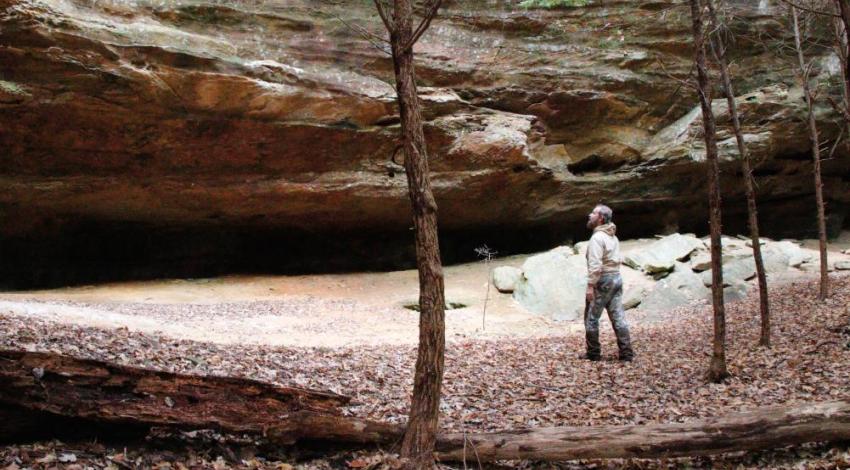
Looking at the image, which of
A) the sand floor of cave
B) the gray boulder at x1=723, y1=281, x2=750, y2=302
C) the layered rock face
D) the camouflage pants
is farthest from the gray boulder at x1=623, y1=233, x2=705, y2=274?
the camouflage pants

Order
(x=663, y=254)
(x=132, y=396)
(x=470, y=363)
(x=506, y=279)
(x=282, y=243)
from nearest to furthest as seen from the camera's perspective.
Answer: (x=132, y=396) < (x=470, y=363) < (x=663, y=254) < (x=506, y=279) < (x=282, y=243)

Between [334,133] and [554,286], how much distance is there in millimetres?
7203

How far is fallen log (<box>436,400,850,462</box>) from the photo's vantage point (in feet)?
15.5

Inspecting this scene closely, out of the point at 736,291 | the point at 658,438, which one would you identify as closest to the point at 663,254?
the point at 736,291

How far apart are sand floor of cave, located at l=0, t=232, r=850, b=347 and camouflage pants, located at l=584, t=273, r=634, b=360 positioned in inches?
122

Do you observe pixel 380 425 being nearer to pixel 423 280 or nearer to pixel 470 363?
pixel 423 280

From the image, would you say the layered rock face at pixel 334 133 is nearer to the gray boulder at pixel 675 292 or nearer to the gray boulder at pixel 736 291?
the gray boulder at pixel 675 292

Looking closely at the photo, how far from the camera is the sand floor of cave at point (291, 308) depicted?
1027cm

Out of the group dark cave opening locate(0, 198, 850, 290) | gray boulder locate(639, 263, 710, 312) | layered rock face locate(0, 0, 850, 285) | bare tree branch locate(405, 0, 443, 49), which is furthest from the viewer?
dark cave opening locate(0, 198, 850, 290)

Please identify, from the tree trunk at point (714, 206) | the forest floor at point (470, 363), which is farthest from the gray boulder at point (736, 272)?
the tree trunk at point (714, 206)

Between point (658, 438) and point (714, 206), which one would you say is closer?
point (658, 438)

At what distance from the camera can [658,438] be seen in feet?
15.6

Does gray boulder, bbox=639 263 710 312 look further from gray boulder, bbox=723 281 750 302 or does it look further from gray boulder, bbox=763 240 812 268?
gray boulder, bbox=763 240 812 268

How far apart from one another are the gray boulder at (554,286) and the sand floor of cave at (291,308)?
0.43 metres
